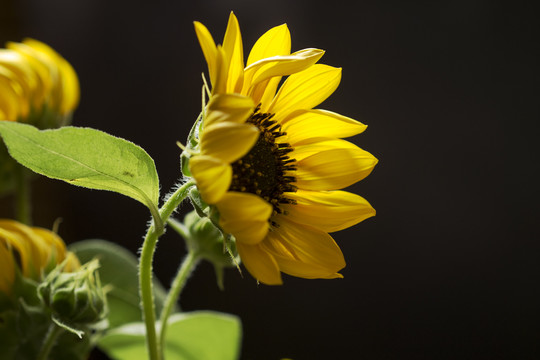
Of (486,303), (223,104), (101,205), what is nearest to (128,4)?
(101,205)

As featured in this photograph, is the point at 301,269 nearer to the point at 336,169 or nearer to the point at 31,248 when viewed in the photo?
the point at 336,169

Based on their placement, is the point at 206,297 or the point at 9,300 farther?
the point at 206,297

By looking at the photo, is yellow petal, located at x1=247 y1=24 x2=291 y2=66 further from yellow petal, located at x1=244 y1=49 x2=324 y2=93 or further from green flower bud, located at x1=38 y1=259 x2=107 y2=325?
green flower bud, located at x1=38 y1=259 x2=107 y2=325

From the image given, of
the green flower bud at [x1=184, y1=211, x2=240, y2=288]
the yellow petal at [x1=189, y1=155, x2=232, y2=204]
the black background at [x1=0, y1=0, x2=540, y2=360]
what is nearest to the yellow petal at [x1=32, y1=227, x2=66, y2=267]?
the green flower bud at [x1=184, y1=211, x2=240, y2=288]

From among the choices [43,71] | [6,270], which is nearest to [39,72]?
[43,71]

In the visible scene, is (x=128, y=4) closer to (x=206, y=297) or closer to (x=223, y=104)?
(x=206, y=297)

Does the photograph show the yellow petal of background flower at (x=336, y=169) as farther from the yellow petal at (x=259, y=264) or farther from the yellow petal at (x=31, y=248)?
the yellow petal at (x=31, y=248)
